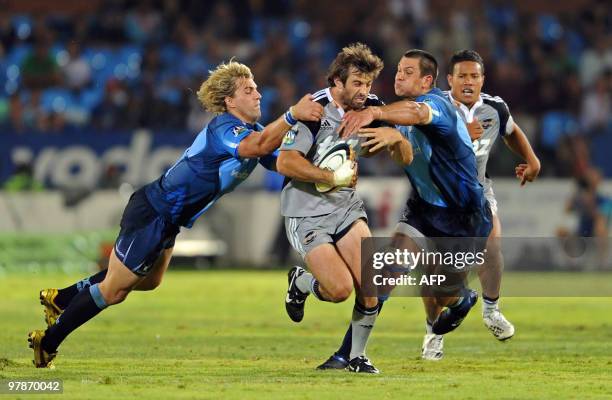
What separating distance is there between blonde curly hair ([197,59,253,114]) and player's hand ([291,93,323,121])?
0.82 metres

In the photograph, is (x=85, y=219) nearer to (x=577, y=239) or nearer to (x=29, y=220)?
(x=29, y=220)

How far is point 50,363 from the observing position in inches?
417

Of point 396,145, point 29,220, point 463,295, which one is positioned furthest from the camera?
point 29,220

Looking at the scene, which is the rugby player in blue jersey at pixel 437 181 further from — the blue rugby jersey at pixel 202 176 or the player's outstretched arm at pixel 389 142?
the blue rugby jersey at pixel 202 176

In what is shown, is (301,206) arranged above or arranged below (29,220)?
above

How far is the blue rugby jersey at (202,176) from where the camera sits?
1062 cm

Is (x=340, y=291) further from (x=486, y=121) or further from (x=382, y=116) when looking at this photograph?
(x=486, y=121)

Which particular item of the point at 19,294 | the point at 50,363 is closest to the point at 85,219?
the point at 19,294

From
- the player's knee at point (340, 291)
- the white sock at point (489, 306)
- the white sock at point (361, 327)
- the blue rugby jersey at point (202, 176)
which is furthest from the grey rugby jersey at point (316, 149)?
the white sock at point (489, 306)

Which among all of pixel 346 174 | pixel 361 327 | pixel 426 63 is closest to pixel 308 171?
pixel 346 174

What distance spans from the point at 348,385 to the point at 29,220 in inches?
617

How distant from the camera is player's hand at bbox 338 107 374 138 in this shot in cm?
994

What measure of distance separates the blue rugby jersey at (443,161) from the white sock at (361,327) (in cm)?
128

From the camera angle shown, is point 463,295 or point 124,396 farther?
point 463,295
